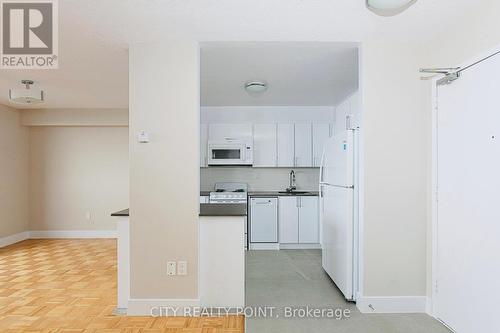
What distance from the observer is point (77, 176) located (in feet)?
18.9

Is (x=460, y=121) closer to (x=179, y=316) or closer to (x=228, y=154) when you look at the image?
(x=179, y=316)

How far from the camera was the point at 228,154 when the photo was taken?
5.18 meters

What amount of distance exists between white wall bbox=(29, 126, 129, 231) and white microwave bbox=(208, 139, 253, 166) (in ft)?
6.11

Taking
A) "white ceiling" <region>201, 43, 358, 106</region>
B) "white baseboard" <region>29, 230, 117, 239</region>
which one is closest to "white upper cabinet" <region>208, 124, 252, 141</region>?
"white ceiling" <region>201, 43, 358, 106</region>

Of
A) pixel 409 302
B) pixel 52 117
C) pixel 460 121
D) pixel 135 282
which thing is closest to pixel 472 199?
pixel 460 121

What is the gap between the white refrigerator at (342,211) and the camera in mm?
2830

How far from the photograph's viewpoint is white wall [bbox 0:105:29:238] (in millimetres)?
5121

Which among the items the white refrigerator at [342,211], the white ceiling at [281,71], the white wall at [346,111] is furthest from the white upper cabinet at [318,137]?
the white refrigerator at [342,211]

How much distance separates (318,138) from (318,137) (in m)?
0.02

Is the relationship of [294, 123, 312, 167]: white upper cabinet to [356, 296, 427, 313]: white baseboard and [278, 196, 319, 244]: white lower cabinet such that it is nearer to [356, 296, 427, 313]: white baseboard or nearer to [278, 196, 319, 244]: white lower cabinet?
[278, 196, 319, 244]: white lower cabinet

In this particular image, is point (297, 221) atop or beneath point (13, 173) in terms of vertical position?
beneath

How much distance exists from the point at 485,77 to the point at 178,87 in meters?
2.37

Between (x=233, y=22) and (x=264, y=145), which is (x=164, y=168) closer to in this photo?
(x=233, y=22)

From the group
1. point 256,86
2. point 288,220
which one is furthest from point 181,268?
point 288,220
